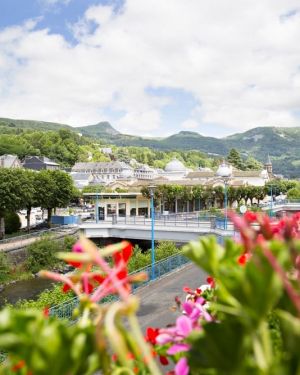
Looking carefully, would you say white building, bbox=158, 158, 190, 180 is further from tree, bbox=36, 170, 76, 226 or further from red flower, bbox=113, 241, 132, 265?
red flower, bbox=113, 241, 132, 265

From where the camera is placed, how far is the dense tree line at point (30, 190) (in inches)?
1585

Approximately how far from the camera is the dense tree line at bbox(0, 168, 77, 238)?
132 feet

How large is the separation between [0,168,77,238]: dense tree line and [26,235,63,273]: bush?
6798mm

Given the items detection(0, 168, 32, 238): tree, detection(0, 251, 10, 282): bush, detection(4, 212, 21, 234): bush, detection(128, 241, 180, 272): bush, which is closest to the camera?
detection(128, 241, 180, 272): bush

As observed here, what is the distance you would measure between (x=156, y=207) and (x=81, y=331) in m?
56.6

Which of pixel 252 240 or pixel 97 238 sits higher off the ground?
pixel 252 240

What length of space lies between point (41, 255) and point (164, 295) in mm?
20207

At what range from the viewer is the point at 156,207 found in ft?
190

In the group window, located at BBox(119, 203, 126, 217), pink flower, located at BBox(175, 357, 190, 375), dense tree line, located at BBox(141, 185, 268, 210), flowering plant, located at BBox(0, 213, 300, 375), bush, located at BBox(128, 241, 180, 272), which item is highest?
flowering plant, located at BBox(0, 213, 300, 375)

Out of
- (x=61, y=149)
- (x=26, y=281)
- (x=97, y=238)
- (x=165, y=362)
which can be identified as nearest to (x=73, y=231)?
(x=97, y=238)

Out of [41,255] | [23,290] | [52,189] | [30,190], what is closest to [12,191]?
[30,190]

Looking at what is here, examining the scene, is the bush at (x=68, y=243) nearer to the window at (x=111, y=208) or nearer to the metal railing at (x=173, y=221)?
the metal railing at (x=173, y=221)

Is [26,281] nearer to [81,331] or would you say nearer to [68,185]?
[68,185]

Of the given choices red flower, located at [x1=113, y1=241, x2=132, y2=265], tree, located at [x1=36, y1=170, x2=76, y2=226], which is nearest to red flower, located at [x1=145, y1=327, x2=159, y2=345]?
red flower, located at [x1=113, y1=241, x2=132, y2=265]
